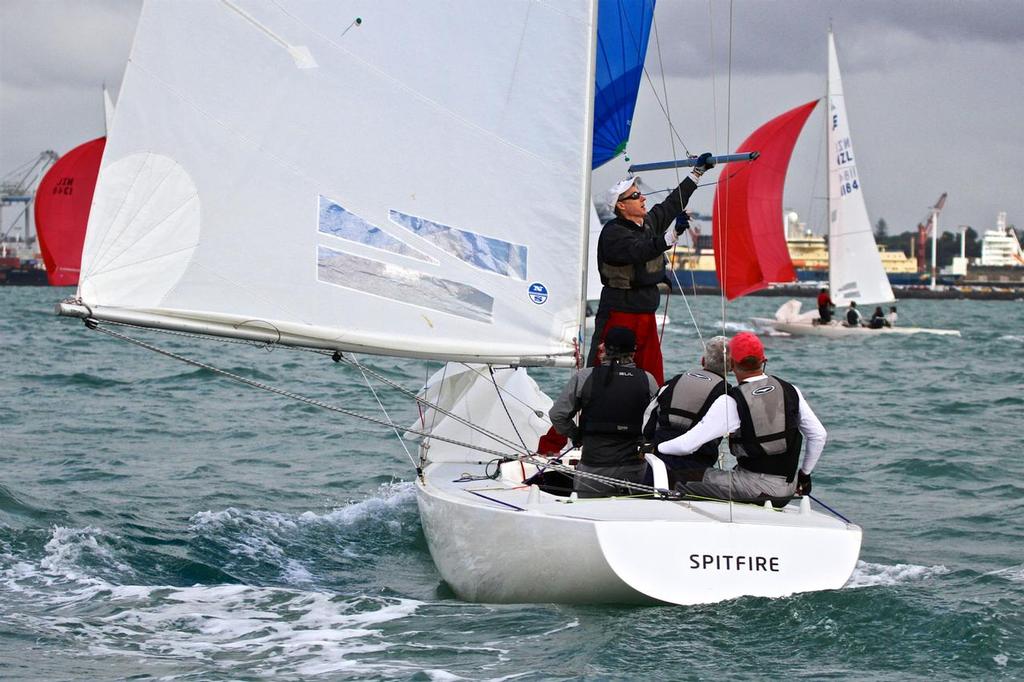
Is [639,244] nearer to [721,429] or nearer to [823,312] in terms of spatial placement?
[721,429]

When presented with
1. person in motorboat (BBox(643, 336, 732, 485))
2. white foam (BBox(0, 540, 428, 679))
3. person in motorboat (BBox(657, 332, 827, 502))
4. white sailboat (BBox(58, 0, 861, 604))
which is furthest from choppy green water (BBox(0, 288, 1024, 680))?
person in motorboat (BBox(643, 336, 732, 485))

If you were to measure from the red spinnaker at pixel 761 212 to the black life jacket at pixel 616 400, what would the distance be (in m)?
21.9

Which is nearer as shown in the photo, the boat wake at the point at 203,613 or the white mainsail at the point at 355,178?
the boat wake at the point at 203,613

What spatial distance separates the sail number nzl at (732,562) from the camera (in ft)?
17.0

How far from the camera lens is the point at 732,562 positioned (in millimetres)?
5188

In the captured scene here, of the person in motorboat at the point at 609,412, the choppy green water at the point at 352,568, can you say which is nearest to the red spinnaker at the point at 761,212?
the choppy green water at the point at 352,568

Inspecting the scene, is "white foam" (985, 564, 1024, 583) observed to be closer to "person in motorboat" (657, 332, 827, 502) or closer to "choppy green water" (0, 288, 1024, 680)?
"choppy green water" (0, 288, 1024, 680)

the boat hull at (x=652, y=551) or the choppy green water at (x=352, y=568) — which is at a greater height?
the boat hull at (x=652, y=551)

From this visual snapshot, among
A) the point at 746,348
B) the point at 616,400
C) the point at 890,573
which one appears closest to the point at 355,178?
the point at 616,400

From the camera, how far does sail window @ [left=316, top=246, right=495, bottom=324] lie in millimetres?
5867

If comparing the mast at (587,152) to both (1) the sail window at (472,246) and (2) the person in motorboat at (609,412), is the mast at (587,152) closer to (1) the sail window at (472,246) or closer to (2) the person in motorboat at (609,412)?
(1) the sail window at (472,246)

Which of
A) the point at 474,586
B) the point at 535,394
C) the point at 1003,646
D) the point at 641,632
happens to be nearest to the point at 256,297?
the point at 474,586

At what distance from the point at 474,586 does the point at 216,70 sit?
248 cm

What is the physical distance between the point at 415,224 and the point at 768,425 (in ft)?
5.91
